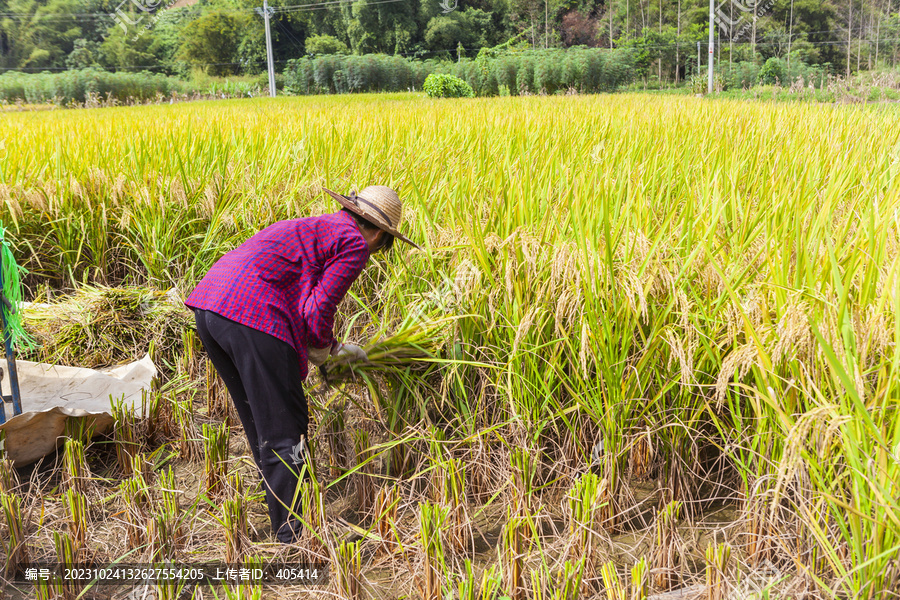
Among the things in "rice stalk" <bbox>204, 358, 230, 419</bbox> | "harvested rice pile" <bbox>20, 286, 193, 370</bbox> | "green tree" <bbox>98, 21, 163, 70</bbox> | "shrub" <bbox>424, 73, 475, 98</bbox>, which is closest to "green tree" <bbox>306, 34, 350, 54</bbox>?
"green tree" <bbox>98, 21, 163, 70</bbox>

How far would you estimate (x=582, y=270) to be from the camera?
1.74m

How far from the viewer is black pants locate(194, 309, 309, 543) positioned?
1.67 meters

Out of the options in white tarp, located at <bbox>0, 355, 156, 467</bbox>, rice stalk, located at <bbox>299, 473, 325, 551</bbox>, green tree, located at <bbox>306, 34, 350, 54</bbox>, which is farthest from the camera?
green tree, located at <bbox>306, 34, 350, 54</bbox>

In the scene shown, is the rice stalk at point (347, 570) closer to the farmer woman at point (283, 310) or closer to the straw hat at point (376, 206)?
the farmer woman at point (283, 310)

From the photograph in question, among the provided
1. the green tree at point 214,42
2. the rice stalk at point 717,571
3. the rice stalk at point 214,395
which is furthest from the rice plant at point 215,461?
the green tree at point 214,42

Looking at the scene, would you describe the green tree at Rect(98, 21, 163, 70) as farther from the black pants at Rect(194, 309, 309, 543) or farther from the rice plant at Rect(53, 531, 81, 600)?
the rice plant at Rect(53, 531, 81, 600)

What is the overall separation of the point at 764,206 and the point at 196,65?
50.8 meters

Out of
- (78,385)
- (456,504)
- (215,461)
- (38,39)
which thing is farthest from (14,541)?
(38,39)

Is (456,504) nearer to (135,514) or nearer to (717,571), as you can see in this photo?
(717,571)

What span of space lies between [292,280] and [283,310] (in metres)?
0.11

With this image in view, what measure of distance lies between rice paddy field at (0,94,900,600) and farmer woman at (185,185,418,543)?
0.57 ft

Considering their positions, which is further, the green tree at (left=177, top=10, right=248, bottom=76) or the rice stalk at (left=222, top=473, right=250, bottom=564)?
the green tree at (left=177, top=10, right=248, bottom=76)

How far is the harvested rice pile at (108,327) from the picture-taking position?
9.07 ft

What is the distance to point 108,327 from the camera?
284 cm
